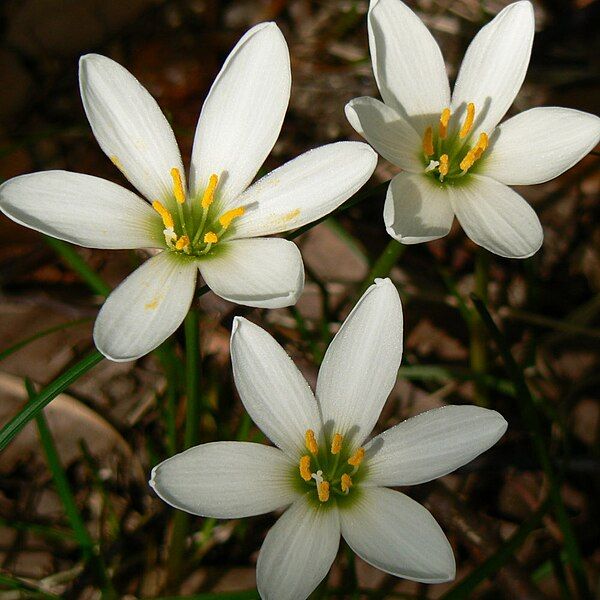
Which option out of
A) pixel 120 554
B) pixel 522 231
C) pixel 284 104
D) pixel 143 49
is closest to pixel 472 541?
pixel 522 231

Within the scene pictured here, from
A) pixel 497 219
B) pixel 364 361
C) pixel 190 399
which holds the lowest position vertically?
pixel 190 399

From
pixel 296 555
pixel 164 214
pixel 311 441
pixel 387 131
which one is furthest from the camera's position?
pixel 387 131

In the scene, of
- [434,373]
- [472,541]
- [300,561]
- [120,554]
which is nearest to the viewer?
[300,561]

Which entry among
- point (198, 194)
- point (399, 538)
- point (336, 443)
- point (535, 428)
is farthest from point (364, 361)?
point (198, 194)

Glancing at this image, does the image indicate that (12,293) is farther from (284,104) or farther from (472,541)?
(472,541)

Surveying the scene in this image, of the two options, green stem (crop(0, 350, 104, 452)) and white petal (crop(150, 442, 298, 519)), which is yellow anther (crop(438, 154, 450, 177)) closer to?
white petal (crop(150, 442, 298, 519))

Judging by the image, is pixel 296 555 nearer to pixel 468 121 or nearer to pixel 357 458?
pixel 357 458
